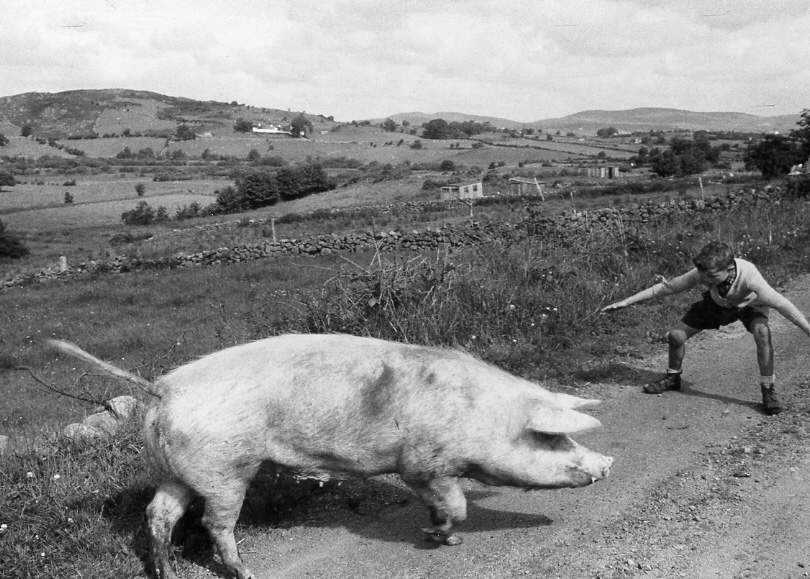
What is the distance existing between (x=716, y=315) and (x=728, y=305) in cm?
19

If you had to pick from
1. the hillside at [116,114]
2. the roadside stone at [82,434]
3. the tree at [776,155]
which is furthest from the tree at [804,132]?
the hillside at [116,114]

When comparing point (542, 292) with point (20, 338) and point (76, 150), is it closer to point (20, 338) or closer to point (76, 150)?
point (20, 338)

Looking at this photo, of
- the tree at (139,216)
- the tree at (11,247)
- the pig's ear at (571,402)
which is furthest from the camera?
the tree at (139,216)

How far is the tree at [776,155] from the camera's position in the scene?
124 feet

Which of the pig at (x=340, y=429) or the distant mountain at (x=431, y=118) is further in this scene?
the distant mountain at (x=431, y=118)

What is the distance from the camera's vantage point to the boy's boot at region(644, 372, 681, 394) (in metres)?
7.23

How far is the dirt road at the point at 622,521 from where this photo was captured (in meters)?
4.42

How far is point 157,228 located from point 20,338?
33.2 meters

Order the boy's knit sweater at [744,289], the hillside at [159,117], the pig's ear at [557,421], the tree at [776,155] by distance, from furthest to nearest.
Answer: the hillside at [159,117], the tree at [776,155], the boy's knit sweater at [744,289], the pig's ear at [557,421]

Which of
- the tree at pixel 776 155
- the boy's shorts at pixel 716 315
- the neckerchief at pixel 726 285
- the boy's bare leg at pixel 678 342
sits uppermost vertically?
the tree at pixel 776 155

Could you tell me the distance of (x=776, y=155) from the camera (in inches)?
1570

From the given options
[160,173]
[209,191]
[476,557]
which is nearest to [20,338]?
[476,557]

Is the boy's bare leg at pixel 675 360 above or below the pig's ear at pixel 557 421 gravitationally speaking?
below

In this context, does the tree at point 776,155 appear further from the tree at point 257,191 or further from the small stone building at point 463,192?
the tree at point 257,191
